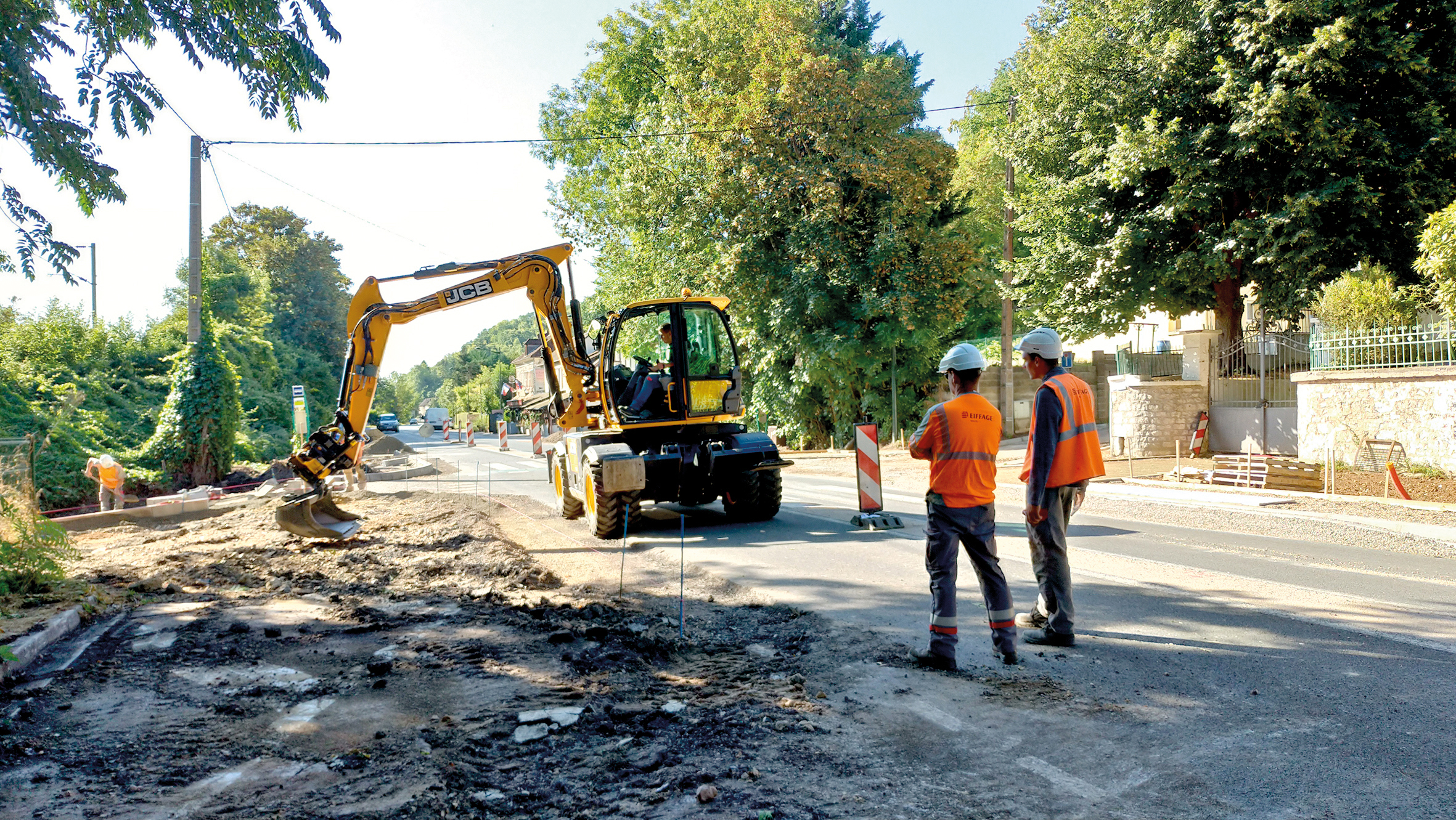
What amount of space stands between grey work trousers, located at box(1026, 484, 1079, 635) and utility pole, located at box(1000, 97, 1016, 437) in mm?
18882

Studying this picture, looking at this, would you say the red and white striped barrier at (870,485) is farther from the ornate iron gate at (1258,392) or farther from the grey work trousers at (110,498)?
the grey work trousers at (110,498)

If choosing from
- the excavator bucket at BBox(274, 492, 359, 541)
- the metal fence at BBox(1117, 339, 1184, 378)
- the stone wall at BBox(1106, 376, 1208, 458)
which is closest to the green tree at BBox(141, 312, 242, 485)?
the excavator bucket at BBox(274, 492, 359, 541)

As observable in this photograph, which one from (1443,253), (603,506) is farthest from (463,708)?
(1443,253)

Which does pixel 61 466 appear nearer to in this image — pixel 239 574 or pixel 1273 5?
pixel 239 574

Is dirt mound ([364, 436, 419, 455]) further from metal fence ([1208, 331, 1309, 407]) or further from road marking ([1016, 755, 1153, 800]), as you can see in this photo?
road marking ([1016, 755, 1153, 800])

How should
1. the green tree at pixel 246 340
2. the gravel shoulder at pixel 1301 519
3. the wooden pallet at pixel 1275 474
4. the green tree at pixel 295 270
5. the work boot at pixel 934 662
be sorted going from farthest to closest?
the green tree at pixel 295 270 → the green tree at pixel 246 340 → the wooden pallet at pixel 1275 474 → the gravel shoulder at pixel 1301 519 → the work boot at pixel 934 662

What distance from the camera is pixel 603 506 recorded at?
10.5m

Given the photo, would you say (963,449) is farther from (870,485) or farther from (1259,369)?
(1259,369)

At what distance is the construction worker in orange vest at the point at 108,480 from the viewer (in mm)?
14742

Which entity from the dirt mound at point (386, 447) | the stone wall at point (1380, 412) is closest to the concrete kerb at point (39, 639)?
the stone wall at point (1380, 412)

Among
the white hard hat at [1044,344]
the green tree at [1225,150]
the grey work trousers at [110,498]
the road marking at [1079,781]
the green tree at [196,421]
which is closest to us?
the road marking at [1079,781]

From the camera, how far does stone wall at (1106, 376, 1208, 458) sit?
19.6 m

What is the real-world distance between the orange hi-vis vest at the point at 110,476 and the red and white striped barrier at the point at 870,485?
13070 mm

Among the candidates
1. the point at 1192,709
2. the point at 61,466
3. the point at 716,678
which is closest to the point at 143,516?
the point at 61,466
